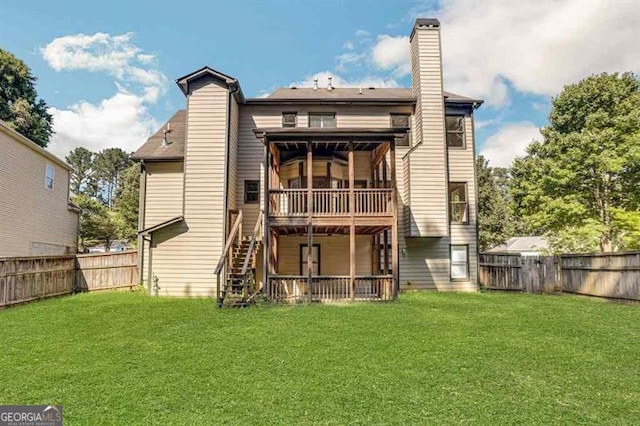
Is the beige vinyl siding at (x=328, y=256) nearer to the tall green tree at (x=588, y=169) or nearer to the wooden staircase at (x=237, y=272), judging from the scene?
the wooden staircase at (x=237, y=272)

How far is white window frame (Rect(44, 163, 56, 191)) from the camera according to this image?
17.0 metres

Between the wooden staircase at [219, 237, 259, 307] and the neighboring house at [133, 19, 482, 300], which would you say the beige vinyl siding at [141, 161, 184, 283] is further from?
the wooden staircase at [219, 237, 259, 307]

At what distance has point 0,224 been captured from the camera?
13875 mm

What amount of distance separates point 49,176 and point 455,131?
18.1 m

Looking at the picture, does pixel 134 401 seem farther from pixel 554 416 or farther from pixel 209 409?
pixel 554 416

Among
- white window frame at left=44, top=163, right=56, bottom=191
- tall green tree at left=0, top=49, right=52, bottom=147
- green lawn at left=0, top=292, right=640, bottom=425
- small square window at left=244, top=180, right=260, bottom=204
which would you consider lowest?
green lawn at left=0, top=292, right=640, bottom=425

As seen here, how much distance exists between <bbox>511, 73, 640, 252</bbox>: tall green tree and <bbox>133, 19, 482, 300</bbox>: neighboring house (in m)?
10.2

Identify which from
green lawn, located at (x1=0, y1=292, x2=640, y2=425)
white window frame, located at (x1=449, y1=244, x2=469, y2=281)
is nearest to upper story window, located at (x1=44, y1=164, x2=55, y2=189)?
green lawn, located at (x1=0, y1=292, x2=640, y2=425)

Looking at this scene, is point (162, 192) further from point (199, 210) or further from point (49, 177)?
point (49, 177)

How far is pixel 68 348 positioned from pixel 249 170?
9750 mm

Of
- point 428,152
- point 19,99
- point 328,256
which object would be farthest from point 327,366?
point 19,99

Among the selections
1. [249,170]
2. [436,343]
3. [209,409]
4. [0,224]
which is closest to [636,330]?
[436,343]

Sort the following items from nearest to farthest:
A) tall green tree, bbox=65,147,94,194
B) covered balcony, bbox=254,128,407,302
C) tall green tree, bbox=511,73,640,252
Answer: covered balcony, bbox=254,128,407,302, tall green tree, bbox=511,73,640,252, tall green tree, bbox=65,147,94,194

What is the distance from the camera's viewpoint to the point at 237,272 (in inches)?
501
